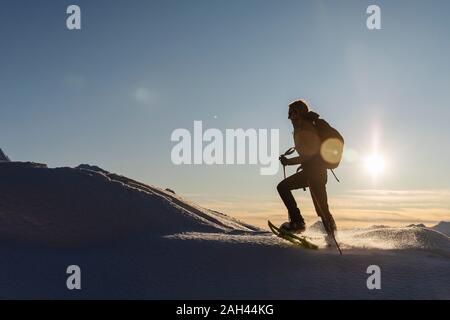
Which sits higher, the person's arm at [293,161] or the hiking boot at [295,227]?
the person's arm at [293,161]

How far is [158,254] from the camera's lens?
957 cm

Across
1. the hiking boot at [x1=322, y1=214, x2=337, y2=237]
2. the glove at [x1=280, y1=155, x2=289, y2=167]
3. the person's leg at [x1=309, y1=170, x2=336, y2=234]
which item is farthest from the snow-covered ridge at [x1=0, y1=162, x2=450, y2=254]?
the glove at [x1=280, y1=155, x2=289, y2=167]

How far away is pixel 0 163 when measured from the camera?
1416cm

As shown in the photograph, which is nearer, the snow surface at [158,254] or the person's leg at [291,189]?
the snow surface at [158,254]

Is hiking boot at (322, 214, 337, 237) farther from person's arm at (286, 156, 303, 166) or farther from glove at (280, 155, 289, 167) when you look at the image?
glove at (280, 155, 289, 167)

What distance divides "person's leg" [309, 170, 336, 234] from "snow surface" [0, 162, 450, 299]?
541mm

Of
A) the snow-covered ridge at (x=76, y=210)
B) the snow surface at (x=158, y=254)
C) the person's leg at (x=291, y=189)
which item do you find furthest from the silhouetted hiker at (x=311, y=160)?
the snow-covered ridge at (x=76, y=210)

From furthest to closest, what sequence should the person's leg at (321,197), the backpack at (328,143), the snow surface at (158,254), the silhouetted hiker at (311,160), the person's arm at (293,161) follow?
the person's arm at (293,161) < the person's leg at (321,197) < the silhouetted hiker at (311,160) < the backpack at (328,143) < the snow surface at (158,254)

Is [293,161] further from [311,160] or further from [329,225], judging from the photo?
[329,225]

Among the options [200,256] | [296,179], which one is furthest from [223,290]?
[296,179]

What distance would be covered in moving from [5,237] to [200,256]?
4968 mm

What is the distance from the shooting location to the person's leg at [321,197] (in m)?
10.7

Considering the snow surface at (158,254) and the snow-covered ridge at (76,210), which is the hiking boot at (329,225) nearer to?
the snow surface at (158,254)

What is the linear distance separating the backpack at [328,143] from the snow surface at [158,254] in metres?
2.02
